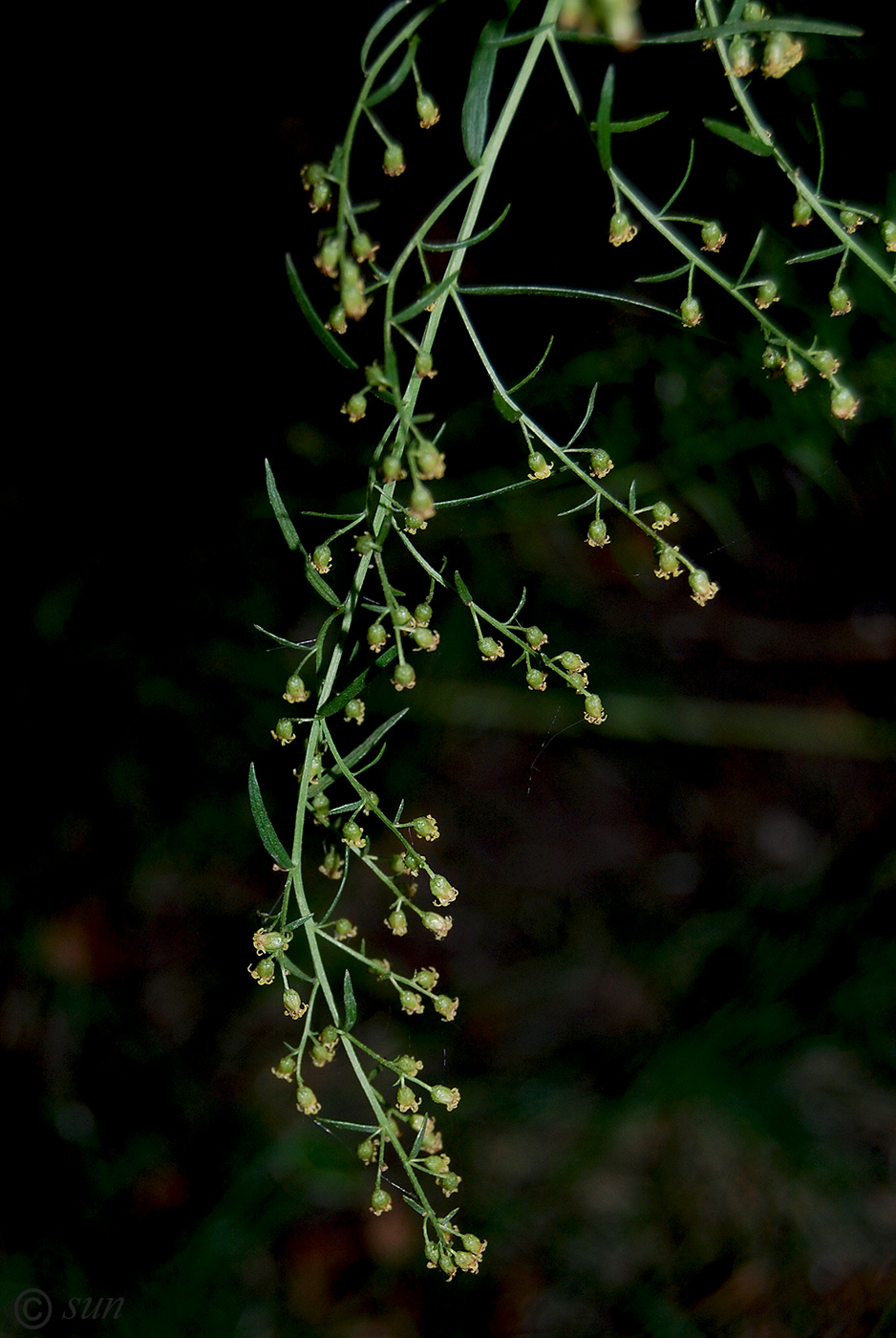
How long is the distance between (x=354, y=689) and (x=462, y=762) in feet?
7.88

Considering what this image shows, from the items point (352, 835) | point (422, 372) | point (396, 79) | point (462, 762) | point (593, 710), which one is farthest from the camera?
point (462, 762)

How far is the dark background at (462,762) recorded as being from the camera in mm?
2191

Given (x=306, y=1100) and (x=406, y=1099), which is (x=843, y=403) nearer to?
(x=406, y=1099)

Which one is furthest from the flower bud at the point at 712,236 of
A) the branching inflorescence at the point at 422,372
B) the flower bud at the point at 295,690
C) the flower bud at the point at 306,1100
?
the flower bud at the point at 306,1100

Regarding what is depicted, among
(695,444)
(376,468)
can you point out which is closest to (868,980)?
(695,444)

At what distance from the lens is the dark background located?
2191 millimetres

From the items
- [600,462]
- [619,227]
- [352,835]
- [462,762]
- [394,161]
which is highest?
[394,161]

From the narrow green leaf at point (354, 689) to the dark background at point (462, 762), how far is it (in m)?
1.40

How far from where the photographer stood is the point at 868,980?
276 centimetres

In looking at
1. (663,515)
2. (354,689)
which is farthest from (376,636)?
(663,515)

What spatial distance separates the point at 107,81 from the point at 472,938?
116 inches

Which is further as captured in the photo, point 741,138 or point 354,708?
point 354,708

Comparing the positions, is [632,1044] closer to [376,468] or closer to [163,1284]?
[163,1284]

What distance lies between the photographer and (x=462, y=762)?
3322 mm
